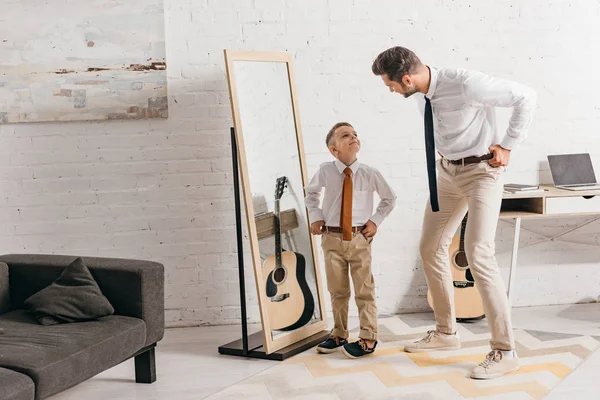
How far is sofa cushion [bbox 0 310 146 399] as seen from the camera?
108 inches

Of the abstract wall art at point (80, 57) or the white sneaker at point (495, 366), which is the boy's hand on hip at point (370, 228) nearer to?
the white sneaker at point (495, 366)

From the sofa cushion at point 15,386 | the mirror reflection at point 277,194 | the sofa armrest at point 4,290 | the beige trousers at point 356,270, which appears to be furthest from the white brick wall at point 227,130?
the sofa cushion at point 15,386

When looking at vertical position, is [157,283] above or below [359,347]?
above

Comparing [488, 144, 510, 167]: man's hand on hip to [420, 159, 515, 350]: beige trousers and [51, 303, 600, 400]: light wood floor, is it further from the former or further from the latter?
[51, 303, 600, 400]: light wood floor

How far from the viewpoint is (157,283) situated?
3410 millimetres

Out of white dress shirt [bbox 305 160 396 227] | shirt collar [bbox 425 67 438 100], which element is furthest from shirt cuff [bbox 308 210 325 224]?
shirt collar [bbox 425 67 438 100]

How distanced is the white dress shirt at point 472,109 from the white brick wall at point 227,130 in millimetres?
928

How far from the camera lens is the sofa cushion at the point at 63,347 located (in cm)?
274

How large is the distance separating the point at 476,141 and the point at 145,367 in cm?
173

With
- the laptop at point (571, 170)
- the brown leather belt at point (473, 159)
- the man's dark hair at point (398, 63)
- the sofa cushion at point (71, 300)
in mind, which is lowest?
the sofa cushion at point (71, 300)

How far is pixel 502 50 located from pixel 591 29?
20.7 inches

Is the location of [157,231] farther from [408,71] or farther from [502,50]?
[502,50]

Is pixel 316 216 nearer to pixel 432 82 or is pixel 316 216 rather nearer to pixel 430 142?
pixel 430 142

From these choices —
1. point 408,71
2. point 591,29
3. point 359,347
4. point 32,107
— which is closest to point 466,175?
point 408,71
